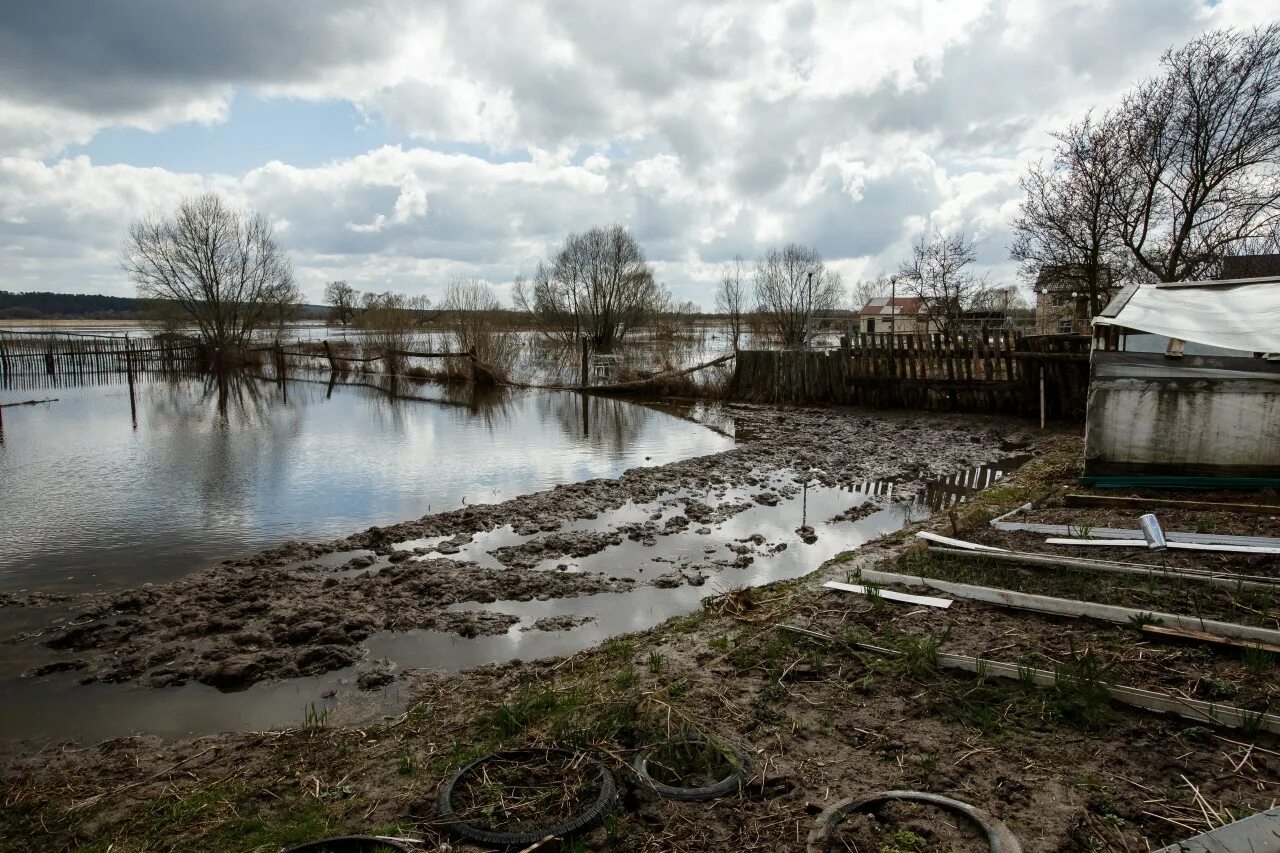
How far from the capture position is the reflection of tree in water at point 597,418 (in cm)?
1459

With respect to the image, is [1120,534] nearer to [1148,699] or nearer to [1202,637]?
[1202,637]

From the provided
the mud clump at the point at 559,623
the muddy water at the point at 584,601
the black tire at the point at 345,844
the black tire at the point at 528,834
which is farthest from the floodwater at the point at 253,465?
the black tire at the point at 528,834

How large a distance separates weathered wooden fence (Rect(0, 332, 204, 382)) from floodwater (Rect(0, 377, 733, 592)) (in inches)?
306

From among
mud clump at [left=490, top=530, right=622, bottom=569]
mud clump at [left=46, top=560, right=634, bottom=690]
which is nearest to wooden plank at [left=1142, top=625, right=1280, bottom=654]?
mud clump at [left=46, top=560, right=634, bottom=690]

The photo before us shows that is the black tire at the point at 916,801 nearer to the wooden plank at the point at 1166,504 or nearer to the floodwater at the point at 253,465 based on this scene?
the wooden plank at the point at 1166,504

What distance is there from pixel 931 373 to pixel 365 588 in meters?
14.5

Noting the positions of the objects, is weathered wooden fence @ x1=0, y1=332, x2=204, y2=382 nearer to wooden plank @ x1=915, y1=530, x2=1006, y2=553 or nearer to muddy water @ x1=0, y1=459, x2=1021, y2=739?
muddy water @ x1=0, y1=459, x2=1021, y2=739

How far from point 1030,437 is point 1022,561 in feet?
30.5

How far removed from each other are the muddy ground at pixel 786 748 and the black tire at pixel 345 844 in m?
0.10

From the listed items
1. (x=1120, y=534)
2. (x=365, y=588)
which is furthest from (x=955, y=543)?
(x=365, y=588)

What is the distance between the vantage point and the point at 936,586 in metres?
5.00

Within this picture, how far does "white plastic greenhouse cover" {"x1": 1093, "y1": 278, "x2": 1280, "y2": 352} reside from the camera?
7.52m

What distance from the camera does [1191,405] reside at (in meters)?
7.77

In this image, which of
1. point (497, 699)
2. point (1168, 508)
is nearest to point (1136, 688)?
point (497, 699)
